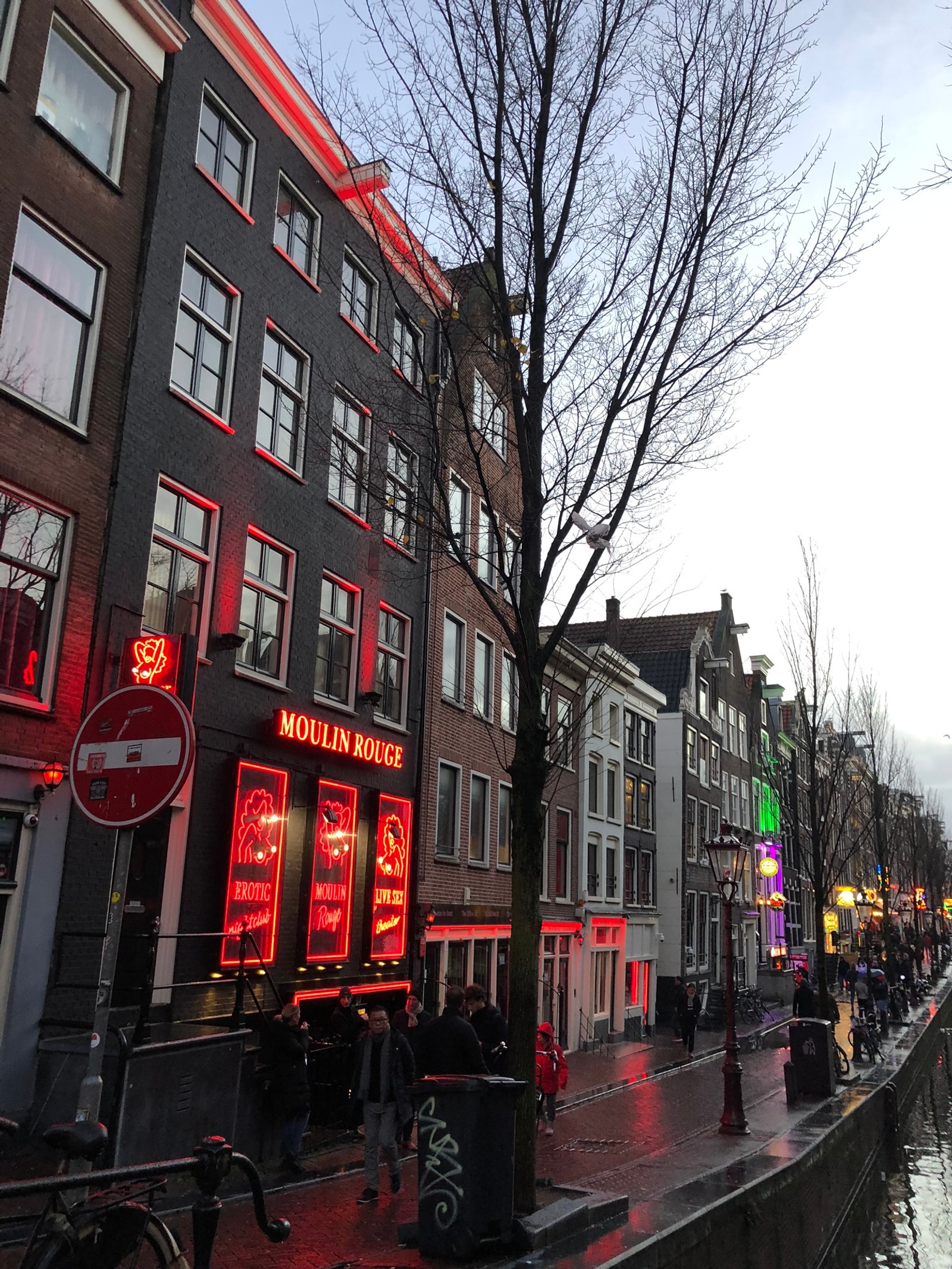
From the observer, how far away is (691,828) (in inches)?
1582

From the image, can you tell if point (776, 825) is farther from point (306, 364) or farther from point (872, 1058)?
point (306, 364)

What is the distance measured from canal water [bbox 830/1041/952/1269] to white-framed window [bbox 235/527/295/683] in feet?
35.1

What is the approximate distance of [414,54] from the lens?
9633mm

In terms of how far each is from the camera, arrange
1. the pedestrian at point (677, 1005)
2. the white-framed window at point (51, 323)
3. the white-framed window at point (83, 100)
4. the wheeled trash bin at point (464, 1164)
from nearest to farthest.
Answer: the wheeled trash bin at point (464, 1164) < the white-framed window at point (51, 323) < the white-framed window at point (83, 100) < the pedestrian at point (677, 1005)

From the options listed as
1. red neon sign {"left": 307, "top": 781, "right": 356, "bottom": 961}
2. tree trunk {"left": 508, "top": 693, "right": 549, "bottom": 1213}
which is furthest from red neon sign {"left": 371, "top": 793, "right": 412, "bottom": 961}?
tree trunk {"left": 508, "top": 693, "right": 549, "bottom": 1213}

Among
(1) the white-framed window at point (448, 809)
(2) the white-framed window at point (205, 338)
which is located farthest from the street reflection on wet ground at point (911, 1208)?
(2) the white-framed window at point (205, 338)

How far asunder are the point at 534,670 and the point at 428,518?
9.64ft

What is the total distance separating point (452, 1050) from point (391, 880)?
31.4 feet

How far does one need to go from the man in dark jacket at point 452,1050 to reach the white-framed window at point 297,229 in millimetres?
12577

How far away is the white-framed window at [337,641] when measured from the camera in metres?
17.0

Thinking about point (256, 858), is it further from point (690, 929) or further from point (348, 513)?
point (690, 929)

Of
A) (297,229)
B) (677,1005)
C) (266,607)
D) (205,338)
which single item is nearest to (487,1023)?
(266,607)

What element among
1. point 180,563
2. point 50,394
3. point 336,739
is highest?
point 50,394

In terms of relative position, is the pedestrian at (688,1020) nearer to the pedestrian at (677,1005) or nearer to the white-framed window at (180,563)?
the pedestrian at (677,1005)
